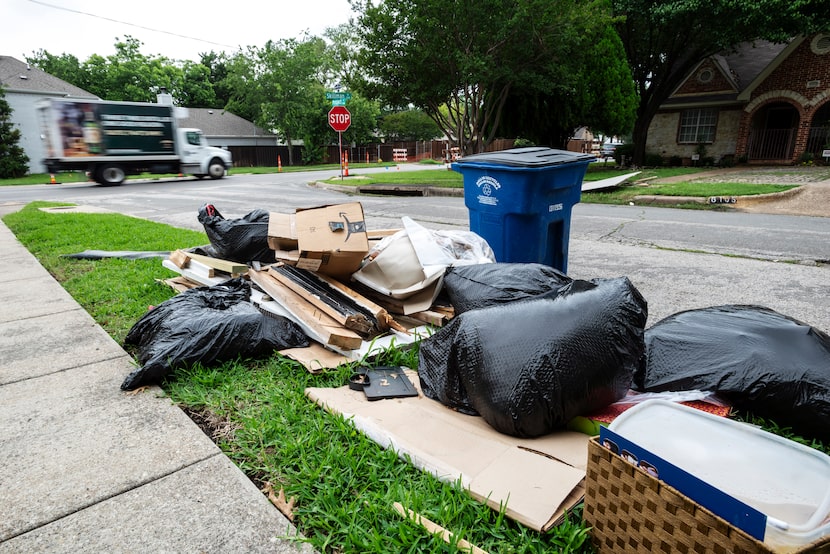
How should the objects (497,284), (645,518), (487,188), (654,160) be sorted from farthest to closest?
→ 1. (654,160)
2. (487,188)
3. (497,284)
4. (645,518)

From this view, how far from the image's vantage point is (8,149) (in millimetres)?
24797

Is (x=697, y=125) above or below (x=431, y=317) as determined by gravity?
above

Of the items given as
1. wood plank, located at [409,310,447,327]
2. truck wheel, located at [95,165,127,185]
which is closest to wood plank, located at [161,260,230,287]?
wood plank, located at [409,310,447,327]

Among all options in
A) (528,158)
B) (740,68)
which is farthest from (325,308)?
(740,68)

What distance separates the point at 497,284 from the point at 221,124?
143 ft

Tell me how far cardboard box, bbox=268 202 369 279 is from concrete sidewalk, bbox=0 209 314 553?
1149mm

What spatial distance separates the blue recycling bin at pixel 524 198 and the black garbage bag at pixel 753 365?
5.07ft

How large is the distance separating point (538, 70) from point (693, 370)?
15.7m

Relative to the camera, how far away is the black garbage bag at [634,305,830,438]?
6.61ft

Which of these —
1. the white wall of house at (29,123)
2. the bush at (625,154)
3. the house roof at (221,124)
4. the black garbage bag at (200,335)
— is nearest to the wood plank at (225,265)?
the black garbage bag at (200,335)

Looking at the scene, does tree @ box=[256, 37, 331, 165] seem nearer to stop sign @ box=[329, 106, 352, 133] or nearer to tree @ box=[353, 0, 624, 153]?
stop sign @ box=[329, 106, 352, 133]

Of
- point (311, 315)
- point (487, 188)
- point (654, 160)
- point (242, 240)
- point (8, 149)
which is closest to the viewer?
point (311, 315)

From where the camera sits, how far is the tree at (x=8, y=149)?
2456 cm

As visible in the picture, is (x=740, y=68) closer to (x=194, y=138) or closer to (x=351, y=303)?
(x=194, y=138)
